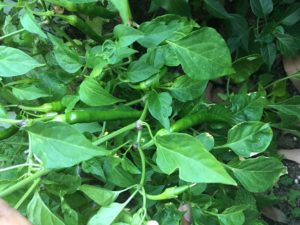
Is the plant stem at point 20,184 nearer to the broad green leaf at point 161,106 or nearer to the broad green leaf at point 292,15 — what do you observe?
the broad green leaf at point 161,106

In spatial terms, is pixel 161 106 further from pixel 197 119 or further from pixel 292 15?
pixel 292 15

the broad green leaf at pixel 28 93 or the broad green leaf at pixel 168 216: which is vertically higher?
the broad green leaf at pixel 28 93

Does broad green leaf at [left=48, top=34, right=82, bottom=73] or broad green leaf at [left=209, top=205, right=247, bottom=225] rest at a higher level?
broad green leaf at [left=48, top=34, right=82, bottom=73]

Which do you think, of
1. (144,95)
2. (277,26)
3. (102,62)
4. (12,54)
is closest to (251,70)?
(277,26)

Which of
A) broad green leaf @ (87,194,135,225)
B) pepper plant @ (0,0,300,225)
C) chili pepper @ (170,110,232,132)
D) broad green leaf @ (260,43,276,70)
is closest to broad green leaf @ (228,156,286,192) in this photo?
pepper plant @ (0,0,300,225)

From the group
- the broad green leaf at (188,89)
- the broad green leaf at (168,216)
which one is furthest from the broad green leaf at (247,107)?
the broad green leaf at (168,216)

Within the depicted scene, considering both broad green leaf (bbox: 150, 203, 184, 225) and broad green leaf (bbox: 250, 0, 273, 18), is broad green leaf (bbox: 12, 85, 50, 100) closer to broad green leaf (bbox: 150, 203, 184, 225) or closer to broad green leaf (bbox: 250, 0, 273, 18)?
broad green leaf (bbox: 150, 203, 184, 225)

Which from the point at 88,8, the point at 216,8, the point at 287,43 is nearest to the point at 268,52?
the point at 287,43
